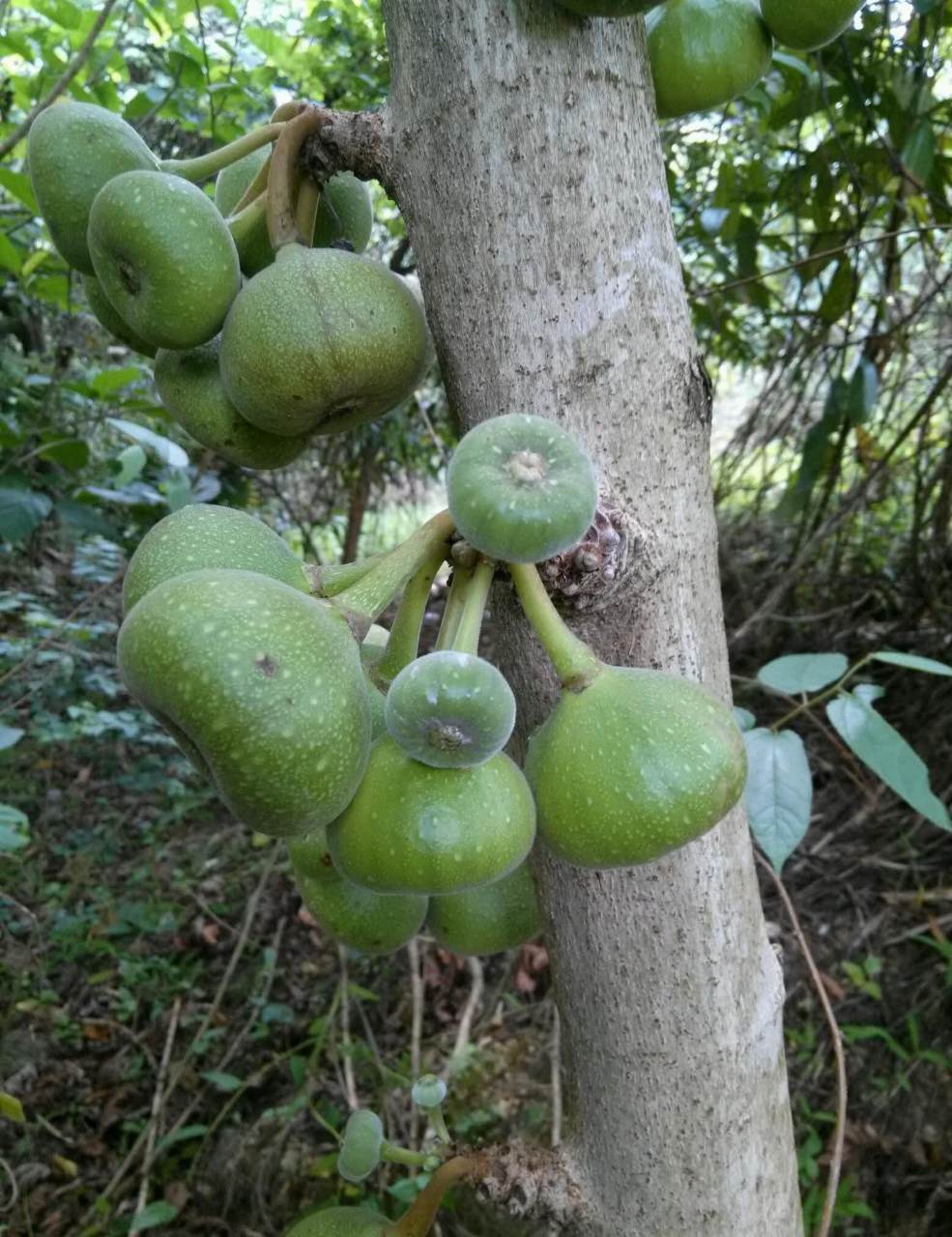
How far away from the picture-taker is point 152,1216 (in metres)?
2.08

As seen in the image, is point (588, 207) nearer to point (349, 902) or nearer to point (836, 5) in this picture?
point (836, 5)

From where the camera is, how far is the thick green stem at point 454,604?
856 mm

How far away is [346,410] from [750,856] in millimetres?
678

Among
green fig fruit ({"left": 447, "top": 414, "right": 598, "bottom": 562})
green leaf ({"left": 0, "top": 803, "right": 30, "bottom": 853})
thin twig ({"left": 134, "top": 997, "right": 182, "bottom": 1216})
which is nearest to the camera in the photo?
green fig fruit ({"left": 447, "top": 414, "right": 598, "bottom": 562})

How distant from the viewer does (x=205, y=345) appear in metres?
1.12

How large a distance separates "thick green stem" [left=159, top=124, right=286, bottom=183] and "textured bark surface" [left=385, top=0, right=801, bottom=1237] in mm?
258

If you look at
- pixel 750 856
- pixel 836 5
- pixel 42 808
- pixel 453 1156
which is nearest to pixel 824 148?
pixel 836 5

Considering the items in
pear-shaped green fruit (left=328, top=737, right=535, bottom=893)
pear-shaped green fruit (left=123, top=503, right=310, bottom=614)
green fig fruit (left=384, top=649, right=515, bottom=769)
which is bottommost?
pear-shaped green fruit (left=328, top=737, right=535, bottom=893)

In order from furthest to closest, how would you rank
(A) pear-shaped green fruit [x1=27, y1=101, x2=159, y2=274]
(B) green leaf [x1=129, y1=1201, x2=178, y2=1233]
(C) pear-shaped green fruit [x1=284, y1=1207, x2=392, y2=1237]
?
(B) green leaf [x1=129, y1=1201, x2=178, y2=1233] → (C) pear-shaped green fruit [x1=284, y1=1207, x2=392, y2=1237] → (A) pear-shaped green fruit [x1=27, y1=101, x2=159, y2=274]

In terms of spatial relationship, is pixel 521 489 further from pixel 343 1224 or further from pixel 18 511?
pixel 18 511

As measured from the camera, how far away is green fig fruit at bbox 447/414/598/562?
0.74m

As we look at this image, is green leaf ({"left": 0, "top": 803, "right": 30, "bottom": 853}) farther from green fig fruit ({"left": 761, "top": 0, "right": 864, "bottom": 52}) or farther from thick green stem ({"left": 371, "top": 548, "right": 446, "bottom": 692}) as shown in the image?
green fig fruit ({"left": 761, "top": 0, "right": 864, "bottom": 52})

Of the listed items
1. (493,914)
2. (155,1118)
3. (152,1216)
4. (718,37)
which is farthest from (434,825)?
(155,1118)

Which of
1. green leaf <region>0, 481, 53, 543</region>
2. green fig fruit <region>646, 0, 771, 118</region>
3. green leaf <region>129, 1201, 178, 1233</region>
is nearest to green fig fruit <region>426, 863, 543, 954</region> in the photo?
green fig fruit <region>646, 0, 771, 118</region>
